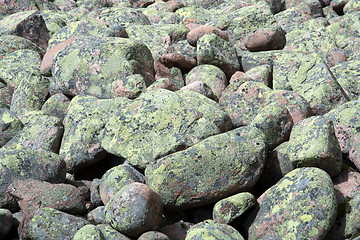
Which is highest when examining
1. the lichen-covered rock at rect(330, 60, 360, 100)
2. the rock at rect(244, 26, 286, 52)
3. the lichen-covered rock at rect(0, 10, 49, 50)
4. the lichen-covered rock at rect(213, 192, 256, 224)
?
the lichen-covered rock at rect(0, 10, 49, 50)

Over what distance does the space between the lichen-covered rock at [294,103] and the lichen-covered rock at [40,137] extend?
11.5 feet

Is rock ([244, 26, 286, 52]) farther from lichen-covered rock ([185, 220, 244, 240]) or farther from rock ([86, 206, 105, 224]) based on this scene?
lichen-covered rock ([185, 220, 244, 240])

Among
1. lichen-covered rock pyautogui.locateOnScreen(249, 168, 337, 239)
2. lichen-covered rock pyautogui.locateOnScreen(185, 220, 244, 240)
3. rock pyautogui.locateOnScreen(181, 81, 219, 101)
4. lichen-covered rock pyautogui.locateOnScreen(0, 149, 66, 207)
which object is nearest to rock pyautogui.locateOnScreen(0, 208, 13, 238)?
lichen-covered rock pyautogui.locateOnScreen(0, 149, 66, 207)

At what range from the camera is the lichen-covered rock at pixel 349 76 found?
8305 mm

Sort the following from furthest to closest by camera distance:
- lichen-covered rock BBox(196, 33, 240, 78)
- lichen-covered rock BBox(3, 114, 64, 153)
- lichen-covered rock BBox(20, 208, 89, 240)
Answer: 1. lichen-covered rock BBox(196, 33, 240, 78)
2. lichen-covered rock BBox(3, 114, 64, 153)
3. lichen-covered rock BBox(20, 208, 89, 240)

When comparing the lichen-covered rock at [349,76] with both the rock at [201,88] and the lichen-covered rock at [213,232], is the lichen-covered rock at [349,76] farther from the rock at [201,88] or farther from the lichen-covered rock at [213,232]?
the lichen-covered rock at [213,232]

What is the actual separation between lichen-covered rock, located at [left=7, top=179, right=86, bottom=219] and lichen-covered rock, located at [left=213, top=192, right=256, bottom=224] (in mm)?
1943

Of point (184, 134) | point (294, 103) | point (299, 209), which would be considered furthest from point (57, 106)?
point (299, 209)

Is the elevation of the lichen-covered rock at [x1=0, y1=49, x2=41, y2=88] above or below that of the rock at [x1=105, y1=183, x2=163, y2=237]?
above

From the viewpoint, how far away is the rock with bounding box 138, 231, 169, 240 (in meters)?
5.46

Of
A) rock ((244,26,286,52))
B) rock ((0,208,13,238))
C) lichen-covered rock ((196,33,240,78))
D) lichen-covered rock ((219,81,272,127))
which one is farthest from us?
rock ((244,26,286,52))

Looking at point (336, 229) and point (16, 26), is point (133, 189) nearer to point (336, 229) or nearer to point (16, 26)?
point (336, 229)

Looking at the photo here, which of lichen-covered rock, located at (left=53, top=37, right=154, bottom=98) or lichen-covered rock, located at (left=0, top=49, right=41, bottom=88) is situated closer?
lichen-covered rock, located at (left=53, top=37, right=154, bottom=98)

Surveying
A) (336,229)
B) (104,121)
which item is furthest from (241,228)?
(104,121)
